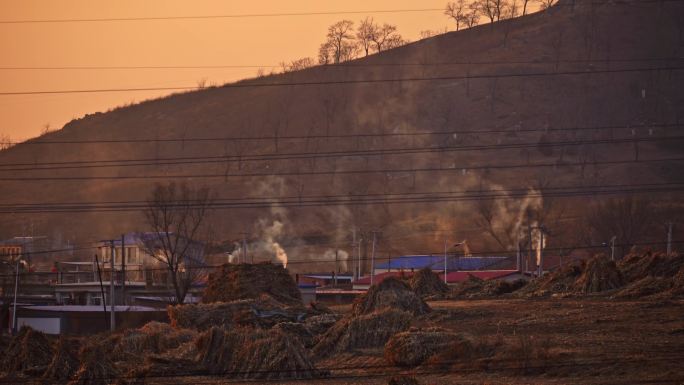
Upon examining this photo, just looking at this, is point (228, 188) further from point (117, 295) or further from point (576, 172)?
point (117, 295)

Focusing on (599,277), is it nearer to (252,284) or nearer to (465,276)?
(252,284)

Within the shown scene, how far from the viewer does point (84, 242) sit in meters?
154

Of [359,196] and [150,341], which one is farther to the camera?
[359,196]

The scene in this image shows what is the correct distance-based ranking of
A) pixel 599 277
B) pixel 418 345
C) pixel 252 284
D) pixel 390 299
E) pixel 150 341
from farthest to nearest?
Result: pixel 252 284
pixel 599 277
pixel 390 299
pixel 150 341
pixel 418 345

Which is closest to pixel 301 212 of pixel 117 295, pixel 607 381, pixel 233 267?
pixel 117 295

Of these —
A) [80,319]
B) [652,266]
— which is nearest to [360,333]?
[652,266]

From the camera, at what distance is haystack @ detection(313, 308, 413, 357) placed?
148ft

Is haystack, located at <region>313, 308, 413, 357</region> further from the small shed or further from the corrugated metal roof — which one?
the corrugated metal roof

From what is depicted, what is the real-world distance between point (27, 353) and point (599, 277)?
91.2 feet

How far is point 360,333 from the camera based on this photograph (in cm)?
4531

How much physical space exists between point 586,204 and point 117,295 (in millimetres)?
67883

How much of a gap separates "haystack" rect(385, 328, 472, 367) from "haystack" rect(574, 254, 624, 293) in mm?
17755

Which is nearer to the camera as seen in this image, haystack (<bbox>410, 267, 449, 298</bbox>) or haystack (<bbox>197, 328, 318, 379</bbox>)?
haystack (<bbox>197, 328, 318, 379</bbox>)

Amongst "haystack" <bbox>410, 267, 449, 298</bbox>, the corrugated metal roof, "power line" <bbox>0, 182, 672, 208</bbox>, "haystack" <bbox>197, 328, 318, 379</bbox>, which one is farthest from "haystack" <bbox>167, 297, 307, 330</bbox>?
"power line" <bbox>0, 182, 672, 208</bbox>
